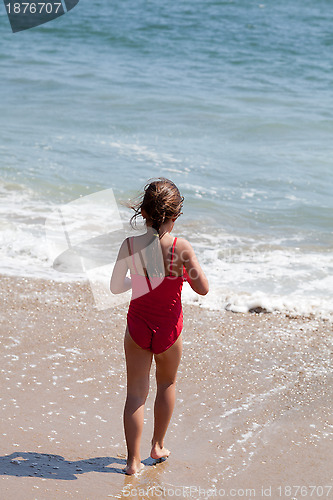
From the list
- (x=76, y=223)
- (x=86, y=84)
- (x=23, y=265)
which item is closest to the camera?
(x=23, y=265)

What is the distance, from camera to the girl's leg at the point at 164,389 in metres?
2.88

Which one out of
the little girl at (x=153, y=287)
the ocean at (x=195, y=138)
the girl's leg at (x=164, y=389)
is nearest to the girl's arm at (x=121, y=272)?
the little girl at (x=153, y=287)

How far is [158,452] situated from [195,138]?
876cm

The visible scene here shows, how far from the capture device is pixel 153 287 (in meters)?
2.78

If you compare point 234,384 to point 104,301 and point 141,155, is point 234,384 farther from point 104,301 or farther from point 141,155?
point 141,155

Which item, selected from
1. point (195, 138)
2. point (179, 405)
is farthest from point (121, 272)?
point (195, 138)

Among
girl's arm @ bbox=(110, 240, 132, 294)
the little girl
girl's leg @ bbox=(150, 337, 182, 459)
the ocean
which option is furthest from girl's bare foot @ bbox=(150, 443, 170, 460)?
the ocean

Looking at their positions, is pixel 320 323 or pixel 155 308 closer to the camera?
pixel 155 308

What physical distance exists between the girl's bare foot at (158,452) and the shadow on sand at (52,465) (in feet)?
0.16

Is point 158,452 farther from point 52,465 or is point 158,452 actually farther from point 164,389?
point 52,465

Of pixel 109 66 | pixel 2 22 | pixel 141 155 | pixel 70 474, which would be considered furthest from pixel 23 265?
pixel 2 22

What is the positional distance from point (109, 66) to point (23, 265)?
1199 centimetres

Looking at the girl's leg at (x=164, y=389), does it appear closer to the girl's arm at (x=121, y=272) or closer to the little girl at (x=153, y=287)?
the little girl at (x=153, y=287)

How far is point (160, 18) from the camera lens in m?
21.8
